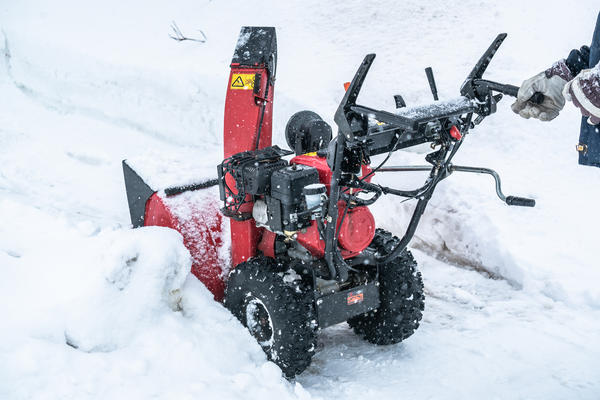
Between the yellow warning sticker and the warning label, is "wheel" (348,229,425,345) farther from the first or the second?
the yellow warning sticker

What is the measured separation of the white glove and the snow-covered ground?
4.78 feet

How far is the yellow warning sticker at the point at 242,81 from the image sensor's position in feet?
10.7

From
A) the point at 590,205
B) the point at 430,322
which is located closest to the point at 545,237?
the point at 590,205

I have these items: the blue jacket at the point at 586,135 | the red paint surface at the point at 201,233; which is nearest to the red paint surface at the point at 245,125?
the red paint surface at the point at 201,233

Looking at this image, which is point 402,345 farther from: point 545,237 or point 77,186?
point 77,186

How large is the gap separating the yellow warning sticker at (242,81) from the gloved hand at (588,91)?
181cm

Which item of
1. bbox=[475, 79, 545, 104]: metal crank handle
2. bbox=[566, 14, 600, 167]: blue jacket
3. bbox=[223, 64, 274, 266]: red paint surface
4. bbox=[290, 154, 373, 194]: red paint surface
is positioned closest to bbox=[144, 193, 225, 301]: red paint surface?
bbox=[223, 64, 274, 266]: red paint surface

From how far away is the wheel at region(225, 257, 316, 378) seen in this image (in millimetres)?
2799

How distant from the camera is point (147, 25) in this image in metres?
10.8

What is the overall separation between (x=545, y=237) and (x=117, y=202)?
13.0 ft

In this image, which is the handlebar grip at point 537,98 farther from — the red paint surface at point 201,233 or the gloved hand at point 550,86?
the red paint surface at point 201,233

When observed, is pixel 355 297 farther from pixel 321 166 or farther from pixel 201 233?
pixel 201 233

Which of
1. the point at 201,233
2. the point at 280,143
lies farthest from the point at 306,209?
the point at 280,143

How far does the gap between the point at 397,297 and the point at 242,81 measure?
63.8 inches
